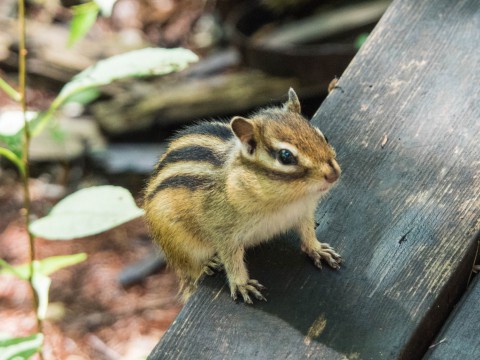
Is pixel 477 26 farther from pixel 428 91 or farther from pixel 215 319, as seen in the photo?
pixel 215 319

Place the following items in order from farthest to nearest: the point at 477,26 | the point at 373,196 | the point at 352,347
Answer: the point at 477,26, the point at 373,196, the point at 352,347

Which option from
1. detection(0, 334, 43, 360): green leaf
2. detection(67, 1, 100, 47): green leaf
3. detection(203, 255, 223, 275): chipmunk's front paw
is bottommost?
detection(0, 334, 43, 360): green leaf

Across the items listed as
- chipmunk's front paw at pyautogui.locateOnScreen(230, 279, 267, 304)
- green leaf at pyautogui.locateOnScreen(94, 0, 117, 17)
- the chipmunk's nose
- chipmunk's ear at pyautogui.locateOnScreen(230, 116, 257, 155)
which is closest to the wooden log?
chipmunk's ear at pyautogui.locateOnScreen(230, 116, 257, 155)

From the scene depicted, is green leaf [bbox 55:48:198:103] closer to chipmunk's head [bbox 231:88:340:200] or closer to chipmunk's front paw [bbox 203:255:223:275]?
chipmunk's head [bbox 231:88:340:200]

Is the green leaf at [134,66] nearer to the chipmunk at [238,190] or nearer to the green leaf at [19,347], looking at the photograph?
the chipmunk at [238,190]

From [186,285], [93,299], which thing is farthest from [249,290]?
[93,299]

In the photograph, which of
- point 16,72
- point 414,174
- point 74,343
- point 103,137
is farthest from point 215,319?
point 16,72
